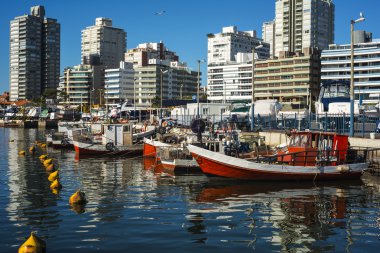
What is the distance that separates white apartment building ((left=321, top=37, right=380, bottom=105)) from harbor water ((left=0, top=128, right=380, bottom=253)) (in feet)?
420

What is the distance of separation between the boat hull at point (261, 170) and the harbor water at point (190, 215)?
0.51m

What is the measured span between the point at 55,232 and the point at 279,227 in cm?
833

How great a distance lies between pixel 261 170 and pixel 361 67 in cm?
13689

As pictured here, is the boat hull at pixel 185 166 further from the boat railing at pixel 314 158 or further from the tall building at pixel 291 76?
the tall building at pixel 291 76

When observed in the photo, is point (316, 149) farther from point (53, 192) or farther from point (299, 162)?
point (53, 192)

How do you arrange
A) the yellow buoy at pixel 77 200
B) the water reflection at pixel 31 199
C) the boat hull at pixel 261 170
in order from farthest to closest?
the boat hull at pixel 261 170
the yellow buoy at pixel 77 200
the water reflection at pixel 31 199

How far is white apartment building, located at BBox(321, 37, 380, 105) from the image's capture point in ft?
493

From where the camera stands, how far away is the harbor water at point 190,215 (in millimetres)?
16062

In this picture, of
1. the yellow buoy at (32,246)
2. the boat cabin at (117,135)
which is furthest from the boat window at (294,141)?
the boat cabin at (117,135)

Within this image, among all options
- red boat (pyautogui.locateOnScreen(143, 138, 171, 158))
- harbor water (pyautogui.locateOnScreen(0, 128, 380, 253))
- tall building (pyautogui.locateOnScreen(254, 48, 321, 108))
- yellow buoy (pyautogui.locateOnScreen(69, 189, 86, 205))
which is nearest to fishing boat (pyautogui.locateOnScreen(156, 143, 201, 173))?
harbor water (pyautogui.locateOnScreen(0, 128, 380, 253))

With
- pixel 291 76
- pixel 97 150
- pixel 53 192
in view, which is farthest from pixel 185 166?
pixel 291 76

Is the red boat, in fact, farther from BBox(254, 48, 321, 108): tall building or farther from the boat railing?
BBox(254, 48, 321, 108): tall building

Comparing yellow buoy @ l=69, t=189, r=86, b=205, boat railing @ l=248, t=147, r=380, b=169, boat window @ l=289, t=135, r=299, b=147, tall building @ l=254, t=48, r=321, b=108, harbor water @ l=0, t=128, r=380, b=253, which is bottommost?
harbor water @ l=0, t=128, r=380, b=253

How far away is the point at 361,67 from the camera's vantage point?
153 meters
